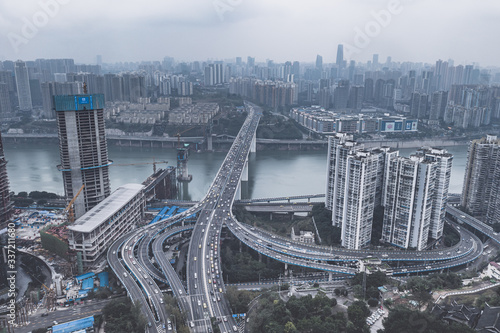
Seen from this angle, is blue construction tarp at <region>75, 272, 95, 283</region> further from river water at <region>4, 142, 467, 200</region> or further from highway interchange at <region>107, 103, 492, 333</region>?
river water at <region>4, 142, 467, 200</region>

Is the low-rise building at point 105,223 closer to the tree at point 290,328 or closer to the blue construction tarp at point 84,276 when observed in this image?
the blue construction tarp at point 84,276

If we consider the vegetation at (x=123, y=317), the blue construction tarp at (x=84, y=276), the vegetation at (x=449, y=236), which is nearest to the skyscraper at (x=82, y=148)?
the blue construction tarp at (x=84, y=276)

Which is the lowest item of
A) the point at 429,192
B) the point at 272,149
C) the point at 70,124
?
the point at 272,149

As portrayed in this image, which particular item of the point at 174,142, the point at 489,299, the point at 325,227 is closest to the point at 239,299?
the point at 489,299

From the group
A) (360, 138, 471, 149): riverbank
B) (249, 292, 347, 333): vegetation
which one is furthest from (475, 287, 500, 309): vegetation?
(360, 138, 471, 149): riverbank

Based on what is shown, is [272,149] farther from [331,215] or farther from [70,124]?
[70,124]

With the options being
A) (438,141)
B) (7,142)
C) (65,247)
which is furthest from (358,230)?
(7,142)
